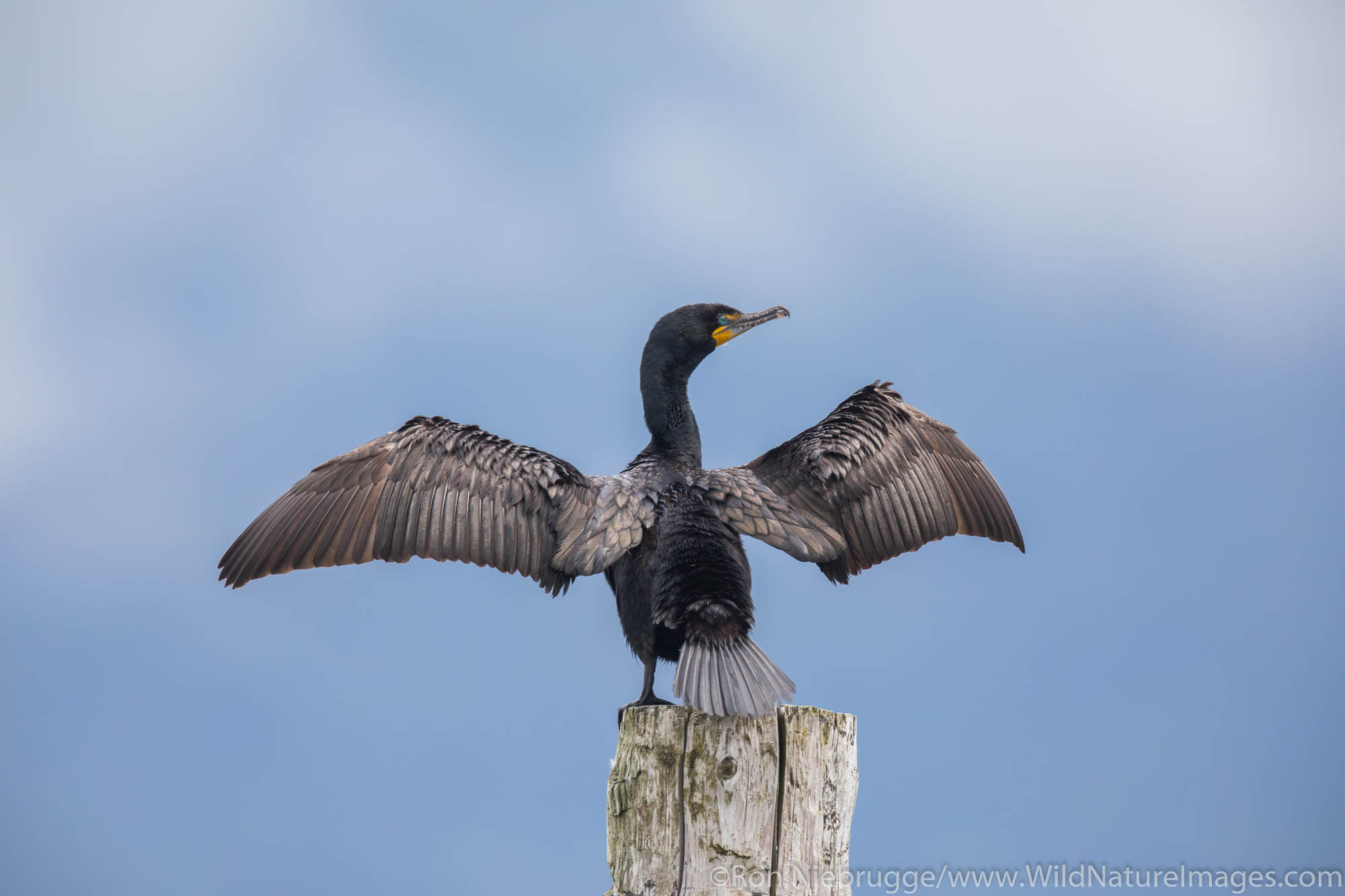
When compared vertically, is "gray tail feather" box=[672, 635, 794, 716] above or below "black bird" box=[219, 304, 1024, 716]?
below

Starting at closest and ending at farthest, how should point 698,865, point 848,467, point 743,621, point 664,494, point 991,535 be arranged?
point 698,865, point 743,621, point 664,494, point 848,467, point 991,535

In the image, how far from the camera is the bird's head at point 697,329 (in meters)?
5.29

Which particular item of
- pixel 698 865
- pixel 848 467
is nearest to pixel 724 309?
pixel 848 467

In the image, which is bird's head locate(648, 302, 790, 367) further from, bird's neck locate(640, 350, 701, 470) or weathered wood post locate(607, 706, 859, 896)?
weathered wood post locate(607, 706, 859, 896)

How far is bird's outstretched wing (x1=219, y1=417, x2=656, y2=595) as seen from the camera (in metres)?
4.76

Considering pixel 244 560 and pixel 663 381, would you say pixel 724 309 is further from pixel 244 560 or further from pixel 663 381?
pixel 244 560

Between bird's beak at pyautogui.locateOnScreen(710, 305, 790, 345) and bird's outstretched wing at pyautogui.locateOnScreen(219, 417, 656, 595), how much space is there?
3.37 ft

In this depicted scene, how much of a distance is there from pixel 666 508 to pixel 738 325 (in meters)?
1.24

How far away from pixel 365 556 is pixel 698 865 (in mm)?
2104

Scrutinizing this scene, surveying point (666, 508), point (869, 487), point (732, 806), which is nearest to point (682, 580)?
point (666, 508)

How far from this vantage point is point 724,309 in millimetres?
5406

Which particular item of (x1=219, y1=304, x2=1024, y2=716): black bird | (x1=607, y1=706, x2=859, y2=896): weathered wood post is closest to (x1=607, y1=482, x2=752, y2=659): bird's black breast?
(x1=219, y1=304, x2=1024, y2=716): black bird

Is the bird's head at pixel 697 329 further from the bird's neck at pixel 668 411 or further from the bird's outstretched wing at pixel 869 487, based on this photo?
the bird's outstretched wing at pixel 869 487

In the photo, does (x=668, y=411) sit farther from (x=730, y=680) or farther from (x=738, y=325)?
(x=730, y=680)
